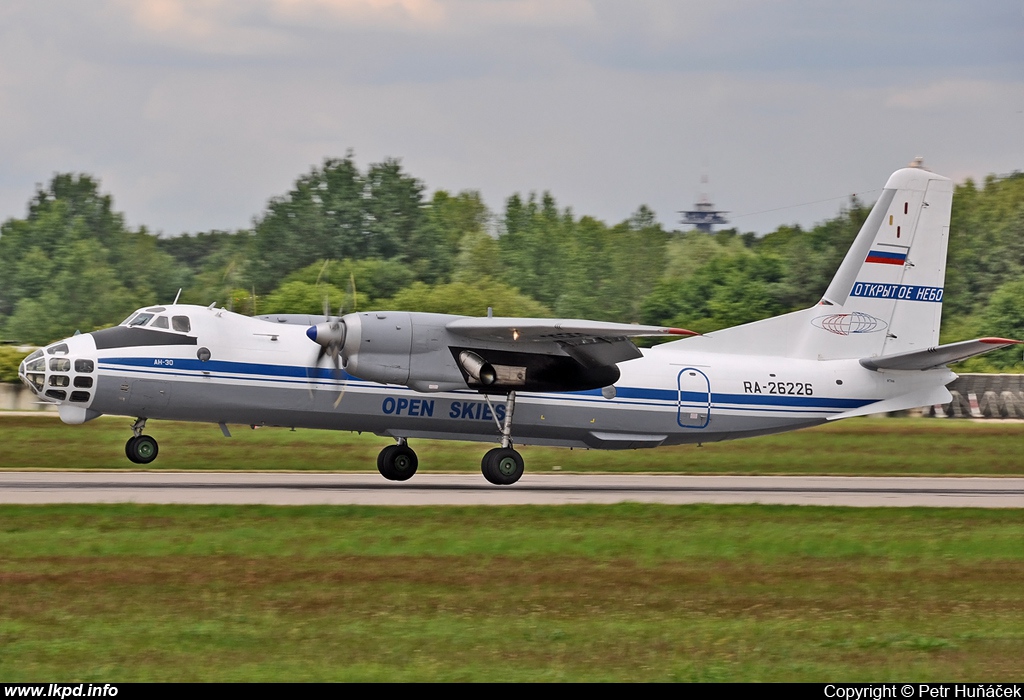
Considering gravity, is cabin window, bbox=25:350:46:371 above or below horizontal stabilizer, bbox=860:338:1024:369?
below

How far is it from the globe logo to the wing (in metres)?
5.29

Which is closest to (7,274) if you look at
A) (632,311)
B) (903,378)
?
(632,311)

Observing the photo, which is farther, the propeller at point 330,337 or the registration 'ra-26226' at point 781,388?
the registration 'ra-26226' at point 781,388

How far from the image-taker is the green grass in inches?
367

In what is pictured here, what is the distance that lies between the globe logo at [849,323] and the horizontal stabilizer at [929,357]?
761 millimetres

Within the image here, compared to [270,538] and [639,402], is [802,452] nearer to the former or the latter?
[639,402]

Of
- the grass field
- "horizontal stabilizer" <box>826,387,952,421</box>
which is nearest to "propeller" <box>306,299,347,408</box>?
the grass field

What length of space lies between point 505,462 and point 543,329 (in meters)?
3.08

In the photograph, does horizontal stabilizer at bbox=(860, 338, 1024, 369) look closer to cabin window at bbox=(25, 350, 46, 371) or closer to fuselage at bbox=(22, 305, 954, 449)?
fuselage at bbox=(22, 305, 954, 449)

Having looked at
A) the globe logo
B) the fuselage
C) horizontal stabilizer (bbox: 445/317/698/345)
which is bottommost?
the fuselage

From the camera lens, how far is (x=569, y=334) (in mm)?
21344

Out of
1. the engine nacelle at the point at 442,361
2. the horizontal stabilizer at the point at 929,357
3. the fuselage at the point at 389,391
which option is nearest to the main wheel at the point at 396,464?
the fuselage at the point at 389,391

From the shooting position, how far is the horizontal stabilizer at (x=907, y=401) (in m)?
24.8

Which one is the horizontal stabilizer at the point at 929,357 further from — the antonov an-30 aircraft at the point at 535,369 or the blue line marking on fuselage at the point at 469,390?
the blue line marking on fuselage at the point at 469,390
